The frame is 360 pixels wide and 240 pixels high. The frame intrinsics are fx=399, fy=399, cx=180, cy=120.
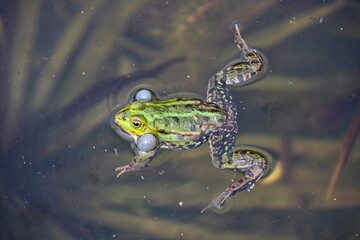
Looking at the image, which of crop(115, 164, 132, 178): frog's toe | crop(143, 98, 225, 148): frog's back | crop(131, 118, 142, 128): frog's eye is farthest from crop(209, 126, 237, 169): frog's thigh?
crop(115, 164, 132, 178): frog's toe

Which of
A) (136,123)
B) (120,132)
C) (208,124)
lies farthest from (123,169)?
(208,124)

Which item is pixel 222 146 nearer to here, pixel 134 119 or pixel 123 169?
pixel 134 119

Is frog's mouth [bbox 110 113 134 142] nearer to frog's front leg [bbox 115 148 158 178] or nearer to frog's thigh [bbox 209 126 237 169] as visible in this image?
frog's front leg [bbox 115 148 158 178]

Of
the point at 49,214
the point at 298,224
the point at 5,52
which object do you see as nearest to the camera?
the point at 298,224

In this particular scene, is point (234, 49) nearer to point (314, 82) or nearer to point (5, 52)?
point (314, 82)

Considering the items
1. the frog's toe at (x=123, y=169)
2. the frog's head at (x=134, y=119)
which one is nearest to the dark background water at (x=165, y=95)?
the frog's toe at (x=123, y=169)

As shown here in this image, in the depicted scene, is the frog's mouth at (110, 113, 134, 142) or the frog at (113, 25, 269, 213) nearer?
the frog at (113, 25, 269, 213)

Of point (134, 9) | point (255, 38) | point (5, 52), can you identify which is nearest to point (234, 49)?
point (255, 38)
